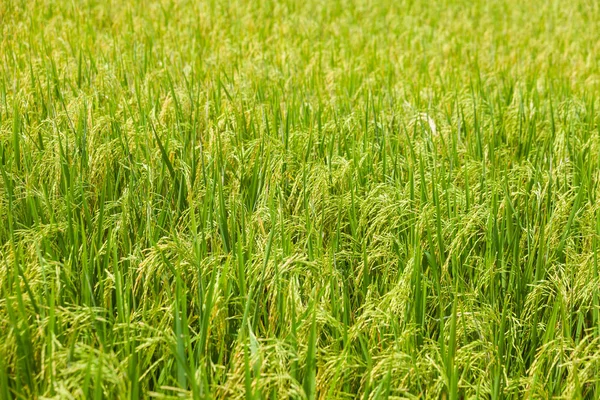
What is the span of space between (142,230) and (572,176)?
1579mm

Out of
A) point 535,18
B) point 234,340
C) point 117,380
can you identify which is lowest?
point 535,18

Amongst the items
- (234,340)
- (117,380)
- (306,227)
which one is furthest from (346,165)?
(117,380)

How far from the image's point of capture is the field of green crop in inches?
60.7

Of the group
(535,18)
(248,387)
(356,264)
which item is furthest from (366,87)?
(535,18)

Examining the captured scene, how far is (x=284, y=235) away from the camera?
194 centimetres

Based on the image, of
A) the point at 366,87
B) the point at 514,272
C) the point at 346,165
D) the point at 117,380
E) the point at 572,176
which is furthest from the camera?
the point at 366,87

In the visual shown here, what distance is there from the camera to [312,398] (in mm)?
1439

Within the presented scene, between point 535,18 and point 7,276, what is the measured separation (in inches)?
250

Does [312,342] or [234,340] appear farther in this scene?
[234,340]

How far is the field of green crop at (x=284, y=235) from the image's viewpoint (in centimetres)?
154

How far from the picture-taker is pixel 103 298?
5.72ft

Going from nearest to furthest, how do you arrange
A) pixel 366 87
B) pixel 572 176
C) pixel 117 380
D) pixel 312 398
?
1. pixel 117 380
2. pixel 312 398
3. pixel 572 176
4. pixel 366 87

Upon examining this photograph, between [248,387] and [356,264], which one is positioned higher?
[248,387]

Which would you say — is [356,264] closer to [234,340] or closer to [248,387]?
[234,340]
